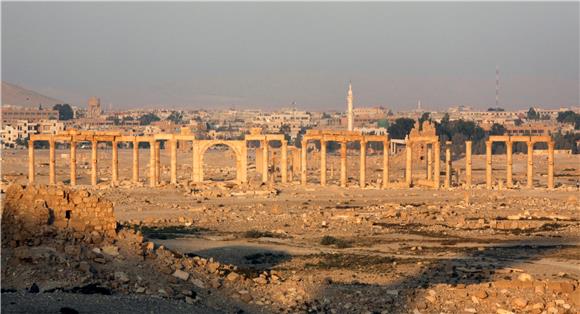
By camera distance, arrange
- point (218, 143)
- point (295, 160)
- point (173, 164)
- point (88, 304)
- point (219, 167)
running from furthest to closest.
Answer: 1. point (219, 167)
2. point (295, 160)
3. point (218, 143)
4. point (173, 164)
5. point (88, 304)

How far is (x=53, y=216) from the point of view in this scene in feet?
80.6

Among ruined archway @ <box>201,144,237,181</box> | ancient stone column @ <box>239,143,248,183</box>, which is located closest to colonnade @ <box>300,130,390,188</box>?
ancient stone column @ <box>239,143,248,183</box>

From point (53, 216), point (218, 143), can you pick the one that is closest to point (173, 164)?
point (218, 143)

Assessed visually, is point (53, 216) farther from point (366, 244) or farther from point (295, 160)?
point (295, 160)

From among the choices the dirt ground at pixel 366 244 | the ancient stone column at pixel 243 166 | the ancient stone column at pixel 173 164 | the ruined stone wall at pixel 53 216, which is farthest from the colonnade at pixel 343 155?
the ruined stone wall at pixel 53 216

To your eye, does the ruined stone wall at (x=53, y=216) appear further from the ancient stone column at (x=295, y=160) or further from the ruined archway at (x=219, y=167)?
the ancient stone column at (x=295, y=160)

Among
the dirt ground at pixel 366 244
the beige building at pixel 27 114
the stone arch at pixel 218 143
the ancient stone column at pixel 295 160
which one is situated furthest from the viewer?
the beige building at pixel 27 114

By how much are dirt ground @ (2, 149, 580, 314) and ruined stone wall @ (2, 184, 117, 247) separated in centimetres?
104

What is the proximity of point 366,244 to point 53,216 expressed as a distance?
1633 cm

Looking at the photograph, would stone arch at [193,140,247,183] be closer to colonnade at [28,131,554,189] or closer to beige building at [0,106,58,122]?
colonnade at [28,131,554,189]

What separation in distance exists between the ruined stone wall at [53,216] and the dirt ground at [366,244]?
41.1 inches

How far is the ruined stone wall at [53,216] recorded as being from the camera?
955 inches

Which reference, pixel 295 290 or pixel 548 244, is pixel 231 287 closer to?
pixel 295 290

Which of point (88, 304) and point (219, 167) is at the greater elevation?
point (88, 304)
